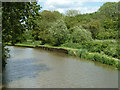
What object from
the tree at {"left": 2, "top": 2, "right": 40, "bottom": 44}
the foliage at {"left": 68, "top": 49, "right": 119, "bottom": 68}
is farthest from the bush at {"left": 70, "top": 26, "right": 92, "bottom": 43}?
the tree at {"left": 2, "top": 2, "right": 40, "bottom": 44}

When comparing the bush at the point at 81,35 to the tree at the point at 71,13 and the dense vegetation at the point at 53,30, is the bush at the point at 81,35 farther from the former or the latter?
the tree at the point at 71,13

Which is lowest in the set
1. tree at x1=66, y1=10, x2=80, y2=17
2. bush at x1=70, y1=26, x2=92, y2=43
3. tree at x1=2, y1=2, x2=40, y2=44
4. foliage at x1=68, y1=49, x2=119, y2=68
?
foliage at x1=68, y1=49, x2=119, y2=68

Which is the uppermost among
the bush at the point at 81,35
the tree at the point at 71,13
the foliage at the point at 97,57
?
the tree at the point at 71,13

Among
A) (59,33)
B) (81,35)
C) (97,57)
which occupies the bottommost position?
(97,57)

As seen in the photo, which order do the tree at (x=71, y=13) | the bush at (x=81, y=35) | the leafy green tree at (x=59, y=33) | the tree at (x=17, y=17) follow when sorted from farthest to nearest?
the tree at (x=71, y=13)
the leafy green tree at (x=59, y=33)
the bush at (x=81, y=35)
the tree at (x=17, y=17)

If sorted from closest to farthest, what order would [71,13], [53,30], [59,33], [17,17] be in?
[17,17] → [59,33] → [53,30] → [71,13]

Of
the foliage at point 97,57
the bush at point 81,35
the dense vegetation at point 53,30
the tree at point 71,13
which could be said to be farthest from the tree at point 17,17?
the tree at point 71,13

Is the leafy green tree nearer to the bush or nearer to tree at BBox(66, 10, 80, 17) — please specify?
the bush

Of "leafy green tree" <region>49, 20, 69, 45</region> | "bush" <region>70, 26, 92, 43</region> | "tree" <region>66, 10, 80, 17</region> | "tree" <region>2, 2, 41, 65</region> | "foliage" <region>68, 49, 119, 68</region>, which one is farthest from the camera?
"tree" <region>66, 10, 80, 17</region>

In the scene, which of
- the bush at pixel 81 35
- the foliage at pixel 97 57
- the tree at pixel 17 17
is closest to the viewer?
the tree at pixel 17 17

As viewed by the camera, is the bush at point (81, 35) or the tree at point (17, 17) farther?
the bush at point (81, 35)

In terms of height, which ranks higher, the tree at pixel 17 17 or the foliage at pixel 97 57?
the tree at pixel 17 17

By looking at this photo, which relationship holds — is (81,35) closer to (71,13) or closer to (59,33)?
(59,33)

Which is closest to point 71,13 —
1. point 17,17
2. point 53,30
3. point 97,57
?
point 53,30
